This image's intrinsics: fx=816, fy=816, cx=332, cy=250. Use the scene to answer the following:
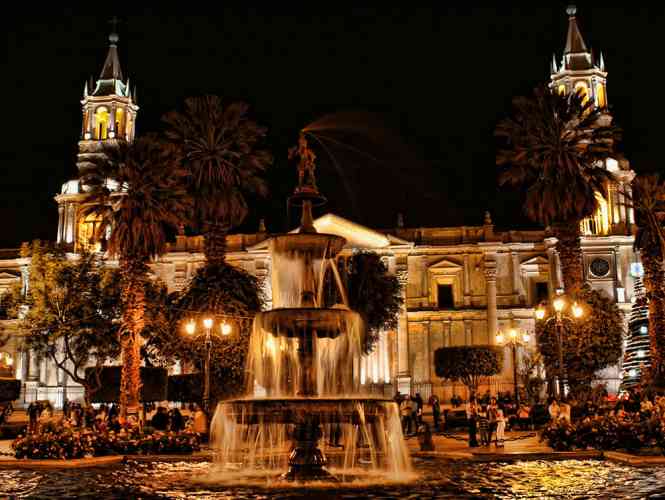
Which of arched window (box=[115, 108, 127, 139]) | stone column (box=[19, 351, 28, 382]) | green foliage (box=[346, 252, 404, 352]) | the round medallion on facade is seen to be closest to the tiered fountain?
green foliage (box=[346, 252, 404, 352])

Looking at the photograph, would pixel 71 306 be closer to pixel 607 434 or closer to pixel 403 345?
pixel 403 345

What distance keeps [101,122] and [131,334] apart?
41.3 m

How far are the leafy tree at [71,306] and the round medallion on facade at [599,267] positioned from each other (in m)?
32.4

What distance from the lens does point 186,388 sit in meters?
36.7

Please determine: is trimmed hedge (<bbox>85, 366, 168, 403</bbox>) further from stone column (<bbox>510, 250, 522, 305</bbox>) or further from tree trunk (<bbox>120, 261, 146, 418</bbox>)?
stone column (<bbox>510, 250, 522, 305</bbox>)

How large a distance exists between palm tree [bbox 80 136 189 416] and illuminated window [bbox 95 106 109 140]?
3597 cm

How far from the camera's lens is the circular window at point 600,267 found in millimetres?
57094

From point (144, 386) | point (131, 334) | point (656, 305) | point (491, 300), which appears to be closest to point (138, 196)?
point (131, 334)

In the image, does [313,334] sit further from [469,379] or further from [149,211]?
[469,379]

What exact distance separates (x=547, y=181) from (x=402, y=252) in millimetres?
24978

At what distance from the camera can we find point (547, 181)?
3712 cm

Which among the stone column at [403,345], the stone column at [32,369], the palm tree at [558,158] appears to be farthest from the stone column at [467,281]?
the stone column at [32,369]

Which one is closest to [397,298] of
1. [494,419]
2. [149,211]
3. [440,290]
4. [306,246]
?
[440,290]

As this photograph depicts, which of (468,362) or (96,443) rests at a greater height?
(468,362)
